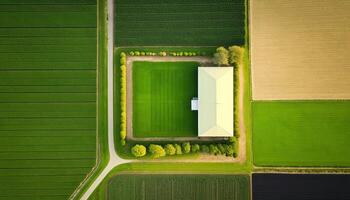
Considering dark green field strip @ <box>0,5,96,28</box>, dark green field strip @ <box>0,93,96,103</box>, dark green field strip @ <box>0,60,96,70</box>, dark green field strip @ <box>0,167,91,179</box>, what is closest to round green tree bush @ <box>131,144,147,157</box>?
dark green field strip @ <box>0,167,91,179</box>

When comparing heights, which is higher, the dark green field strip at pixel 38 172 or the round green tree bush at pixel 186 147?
the round green tree bush at pixel 186 147

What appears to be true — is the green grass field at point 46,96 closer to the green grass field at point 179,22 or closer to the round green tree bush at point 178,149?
the green grass field at point 179,22

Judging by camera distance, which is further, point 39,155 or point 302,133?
point 302,133

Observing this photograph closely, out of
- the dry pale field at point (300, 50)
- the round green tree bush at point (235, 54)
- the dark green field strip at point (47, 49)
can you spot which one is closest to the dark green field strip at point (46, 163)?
the dark green field strip at point (47, 49)

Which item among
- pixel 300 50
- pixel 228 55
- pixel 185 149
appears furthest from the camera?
pixel 300 50

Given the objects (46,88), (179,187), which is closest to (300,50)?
(179,187)

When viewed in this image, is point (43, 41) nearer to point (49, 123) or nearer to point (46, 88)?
point (46, 88)
